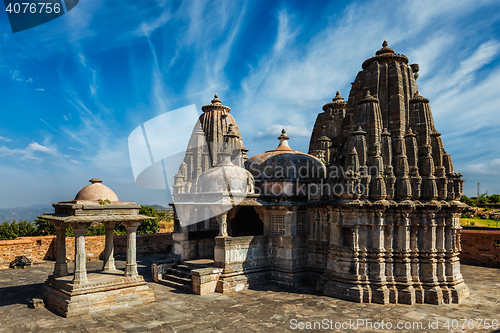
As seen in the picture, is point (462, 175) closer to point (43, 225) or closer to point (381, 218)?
point (381, 218)

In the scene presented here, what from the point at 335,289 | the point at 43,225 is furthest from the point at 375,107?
the point at 43,225

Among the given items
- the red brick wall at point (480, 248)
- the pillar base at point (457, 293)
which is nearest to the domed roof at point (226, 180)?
the pillar base at point (457, 293)

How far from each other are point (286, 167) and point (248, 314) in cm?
819

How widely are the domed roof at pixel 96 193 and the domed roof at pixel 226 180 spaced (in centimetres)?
443

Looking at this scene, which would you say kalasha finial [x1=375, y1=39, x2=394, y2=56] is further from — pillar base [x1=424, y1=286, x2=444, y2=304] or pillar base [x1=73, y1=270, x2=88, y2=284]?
pillar base [x1=73, y1=270, x2=88, y2=284]

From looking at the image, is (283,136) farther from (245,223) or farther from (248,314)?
(248,314)

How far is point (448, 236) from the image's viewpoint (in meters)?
15.4

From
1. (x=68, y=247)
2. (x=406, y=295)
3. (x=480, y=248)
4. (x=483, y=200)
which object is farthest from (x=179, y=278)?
(x=483, y=200)

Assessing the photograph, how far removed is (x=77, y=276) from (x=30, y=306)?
247cm

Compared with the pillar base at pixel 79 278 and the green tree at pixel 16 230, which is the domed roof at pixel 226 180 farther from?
the green tree at pixel 16 230

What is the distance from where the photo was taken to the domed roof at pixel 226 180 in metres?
16.9

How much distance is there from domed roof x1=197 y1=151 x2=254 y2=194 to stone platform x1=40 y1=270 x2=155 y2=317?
5370 millimetres

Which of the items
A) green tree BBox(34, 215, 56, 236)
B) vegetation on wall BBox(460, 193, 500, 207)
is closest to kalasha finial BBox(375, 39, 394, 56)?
green tree BBox(34, 215, 56, 236)

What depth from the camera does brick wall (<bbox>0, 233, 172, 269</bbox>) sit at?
22031mm
